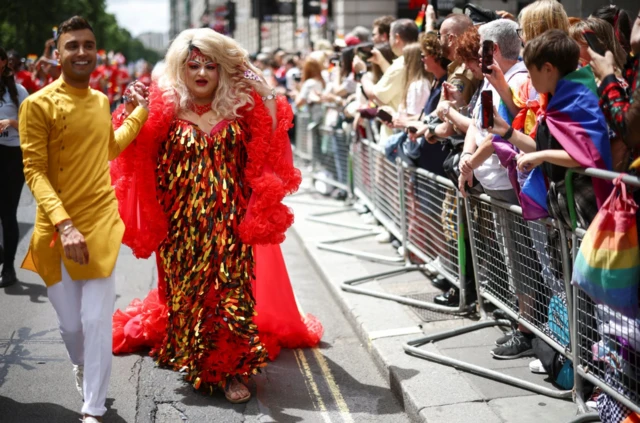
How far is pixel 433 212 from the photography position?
6387 mm

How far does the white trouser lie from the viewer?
4023 millimetres

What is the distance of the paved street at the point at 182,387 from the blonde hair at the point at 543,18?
2.39 meters

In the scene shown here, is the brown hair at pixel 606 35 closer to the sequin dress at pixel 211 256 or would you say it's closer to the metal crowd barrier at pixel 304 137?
the sequin dress at pixel 211 256

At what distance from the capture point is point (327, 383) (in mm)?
5027

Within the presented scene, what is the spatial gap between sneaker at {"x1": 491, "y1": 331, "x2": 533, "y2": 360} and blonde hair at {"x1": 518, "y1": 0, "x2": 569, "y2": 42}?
188 centimetres

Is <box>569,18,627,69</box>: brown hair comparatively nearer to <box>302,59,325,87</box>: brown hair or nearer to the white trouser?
the white trouser

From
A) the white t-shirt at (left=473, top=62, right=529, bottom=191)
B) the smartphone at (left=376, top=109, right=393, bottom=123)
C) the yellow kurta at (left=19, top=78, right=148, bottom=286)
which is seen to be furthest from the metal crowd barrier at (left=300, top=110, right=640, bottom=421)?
the yellow kurta at (left=19, top=78, right=148, bottom=286)

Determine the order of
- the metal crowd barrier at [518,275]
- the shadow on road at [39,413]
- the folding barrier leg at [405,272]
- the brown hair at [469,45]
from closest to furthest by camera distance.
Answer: the metal crowd barrier at [518,275] → the shadow on road at [39,413] → the brown hair at [469,45] → the folding barrier leg at [405,272]

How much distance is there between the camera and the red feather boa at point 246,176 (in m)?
4.70

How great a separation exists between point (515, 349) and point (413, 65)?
325cm

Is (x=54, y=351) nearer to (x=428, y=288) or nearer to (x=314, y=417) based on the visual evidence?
(x=314, y=417)

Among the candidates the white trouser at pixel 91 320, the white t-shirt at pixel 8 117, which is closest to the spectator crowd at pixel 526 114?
the white trouser at pixel 91 320

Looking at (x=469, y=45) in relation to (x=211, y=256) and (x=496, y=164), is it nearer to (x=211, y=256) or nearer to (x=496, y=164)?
(x=496, y=164)

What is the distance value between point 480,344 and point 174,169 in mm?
2308
